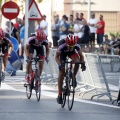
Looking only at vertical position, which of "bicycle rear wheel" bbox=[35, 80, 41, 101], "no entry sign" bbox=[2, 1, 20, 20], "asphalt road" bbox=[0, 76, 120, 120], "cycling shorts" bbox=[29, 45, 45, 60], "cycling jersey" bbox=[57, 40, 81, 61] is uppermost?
"no entry sign" bbox=[2, 1, 20, 20]

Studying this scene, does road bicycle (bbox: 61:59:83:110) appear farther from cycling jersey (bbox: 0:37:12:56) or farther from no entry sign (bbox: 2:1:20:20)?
no entry sign (bbox: 2:1:20:20)

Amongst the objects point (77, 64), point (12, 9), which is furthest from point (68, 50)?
point (12, 9)

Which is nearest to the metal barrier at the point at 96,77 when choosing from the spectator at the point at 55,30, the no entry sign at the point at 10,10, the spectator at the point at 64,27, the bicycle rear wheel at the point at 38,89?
the bicycle rear wheel at the point at 38,89

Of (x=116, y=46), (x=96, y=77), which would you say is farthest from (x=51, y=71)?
(x=116, y=46)

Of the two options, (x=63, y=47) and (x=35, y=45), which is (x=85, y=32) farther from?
(x=63, y=47)

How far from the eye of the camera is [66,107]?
18.0 metres

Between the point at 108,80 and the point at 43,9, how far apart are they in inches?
1353

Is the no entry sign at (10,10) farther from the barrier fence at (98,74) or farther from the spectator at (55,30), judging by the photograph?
the spectator at (55,30)

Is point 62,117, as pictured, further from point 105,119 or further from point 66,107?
point 66,107

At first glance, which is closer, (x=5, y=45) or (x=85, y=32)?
(x=5, y=45)

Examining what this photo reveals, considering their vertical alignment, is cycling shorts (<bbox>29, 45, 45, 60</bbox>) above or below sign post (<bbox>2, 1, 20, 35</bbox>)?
below

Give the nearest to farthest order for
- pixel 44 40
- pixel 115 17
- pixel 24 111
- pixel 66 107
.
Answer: pixel 24 111 < pixel 66 107 < pixel 44 40 < pixel 115 17

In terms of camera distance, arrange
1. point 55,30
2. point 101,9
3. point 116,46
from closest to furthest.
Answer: point 116,46
point 55,30
point 101,9

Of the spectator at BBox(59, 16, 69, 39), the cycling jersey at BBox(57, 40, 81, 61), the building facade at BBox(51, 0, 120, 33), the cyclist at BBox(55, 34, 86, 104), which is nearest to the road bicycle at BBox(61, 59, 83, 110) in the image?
the cyclist at BBox(55, 34, 86, 104)
